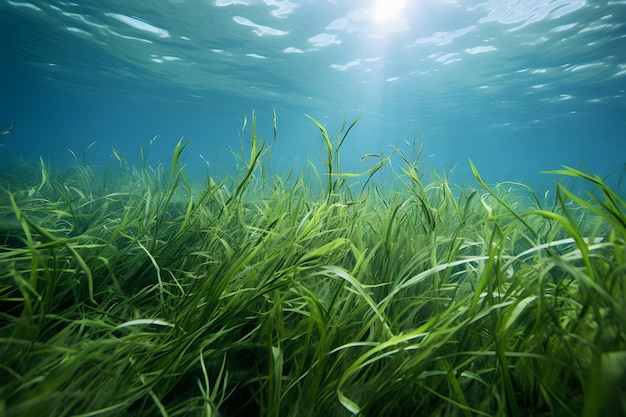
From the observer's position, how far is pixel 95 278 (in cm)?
153

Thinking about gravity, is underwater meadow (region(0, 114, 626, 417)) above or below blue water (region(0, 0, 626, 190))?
below

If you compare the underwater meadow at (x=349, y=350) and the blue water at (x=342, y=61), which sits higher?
the blue water at (x=342, y=61)

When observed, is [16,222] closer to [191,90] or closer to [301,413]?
[301,413]

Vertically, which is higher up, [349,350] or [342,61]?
[342,61]

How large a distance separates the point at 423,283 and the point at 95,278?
5.28ft

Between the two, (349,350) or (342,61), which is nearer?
(349,350)

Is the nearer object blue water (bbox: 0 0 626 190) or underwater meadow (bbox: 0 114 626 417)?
underwater meadow (bbox: 0 114 626 417)

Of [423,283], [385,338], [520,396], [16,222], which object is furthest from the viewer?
[16,222]

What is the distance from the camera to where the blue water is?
13242mm

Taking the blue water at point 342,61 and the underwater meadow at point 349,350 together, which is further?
the blue water at point 342,61

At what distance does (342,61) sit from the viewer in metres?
19.7

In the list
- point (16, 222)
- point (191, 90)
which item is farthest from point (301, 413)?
point (191, 90)

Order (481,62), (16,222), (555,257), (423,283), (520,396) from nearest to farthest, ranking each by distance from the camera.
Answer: (555,257) → (520,396) → (423,283) → (16,222) → (481,62)

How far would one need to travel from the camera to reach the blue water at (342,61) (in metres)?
13.2
